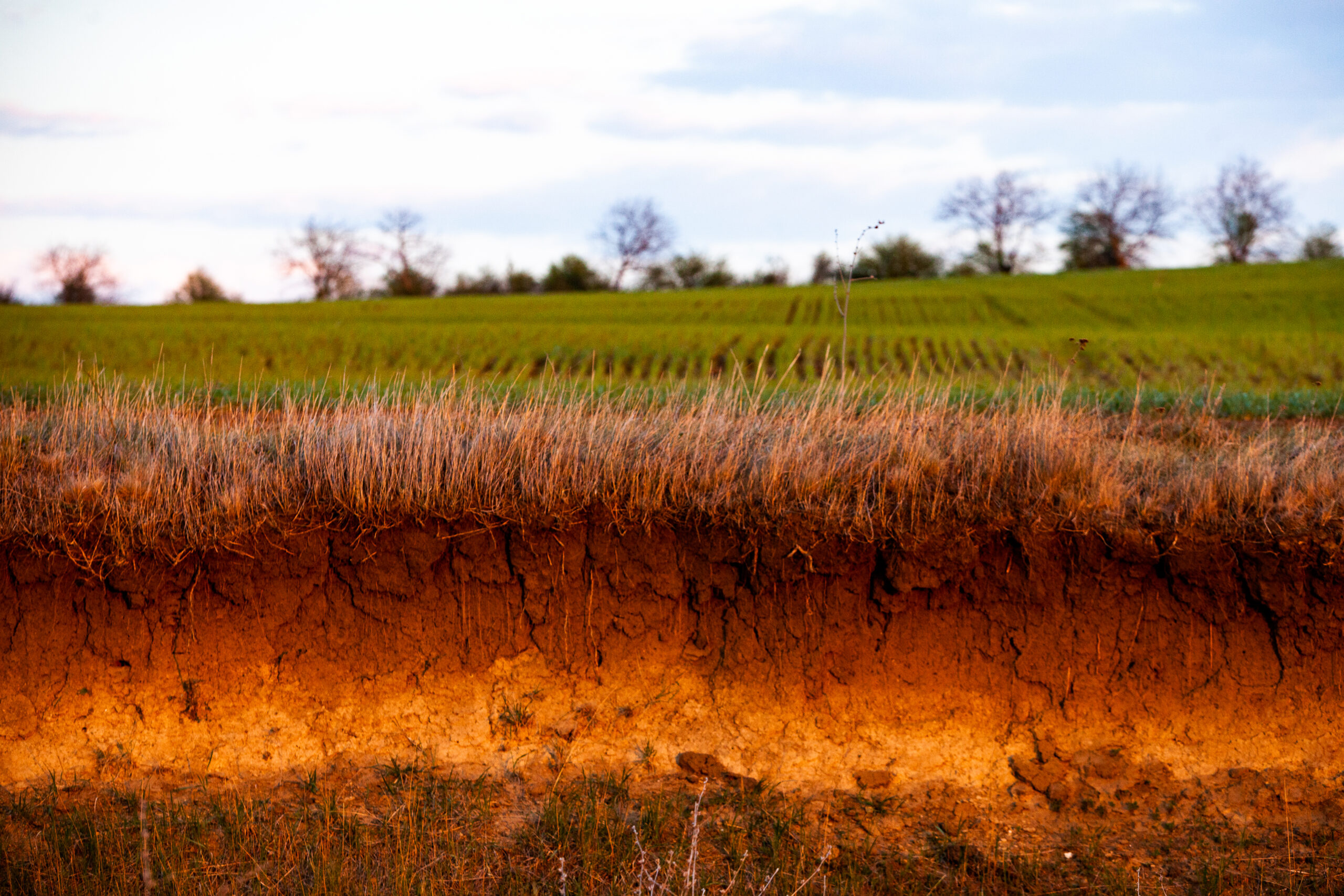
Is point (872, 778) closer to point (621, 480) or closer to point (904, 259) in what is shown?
point (621, 480)

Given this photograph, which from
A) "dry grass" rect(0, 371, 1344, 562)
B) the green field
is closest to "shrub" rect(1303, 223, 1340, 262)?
the green field

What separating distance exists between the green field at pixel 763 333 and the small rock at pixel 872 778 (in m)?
9.87

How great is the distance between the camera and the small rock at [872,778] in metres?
5.05

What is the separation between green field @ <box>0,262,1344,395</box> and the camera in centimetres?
2327

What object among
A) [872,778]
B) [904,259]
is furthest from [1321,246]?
[872,778]

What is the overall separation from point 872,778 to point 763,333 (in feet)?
85.5

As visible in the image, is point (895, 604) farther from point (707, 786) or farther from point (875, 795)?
point (707, 786)

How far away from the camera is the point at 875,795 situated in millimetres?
5016

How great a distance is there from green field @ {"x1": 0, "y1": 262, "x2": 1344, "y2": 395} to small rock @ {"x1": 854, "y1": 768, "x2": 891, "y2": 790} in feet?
32.4

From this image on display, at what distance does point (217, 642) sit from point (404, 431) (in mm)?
1659

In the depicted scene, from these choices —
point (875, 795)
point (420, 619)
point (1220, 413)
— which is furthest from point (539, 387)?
point (1220, 413)

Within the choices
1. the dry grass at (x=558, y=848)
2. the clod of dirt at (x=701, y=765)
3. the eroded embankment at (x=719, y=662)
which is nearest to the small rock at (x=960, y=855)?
the dry grass at (x=558, y=848)

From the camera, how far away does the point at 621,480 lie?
549cm

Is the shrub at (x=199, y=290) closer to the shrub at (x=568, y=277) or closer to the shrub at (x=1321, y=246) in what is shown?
the shrub at (x=568, y=277)
